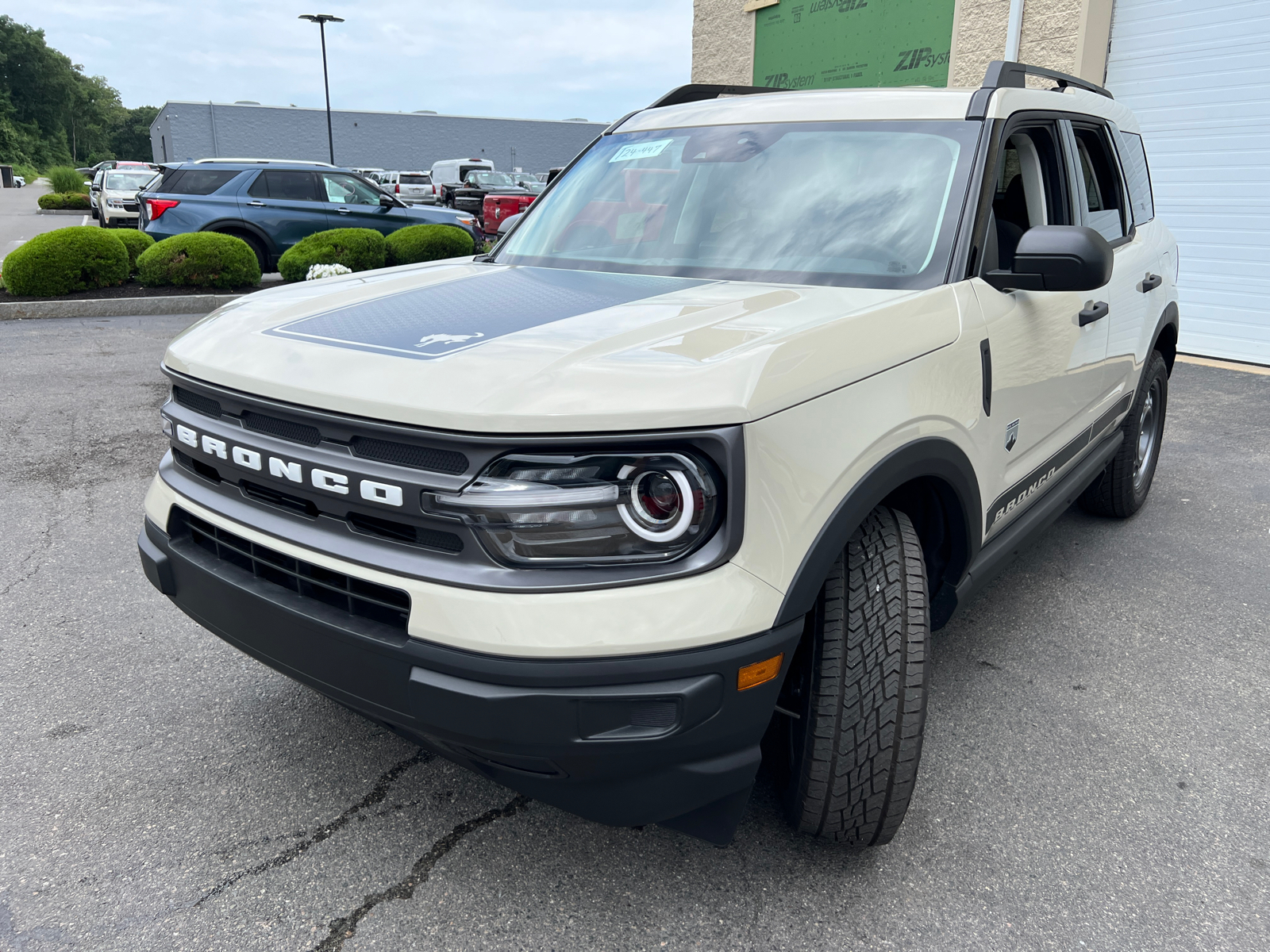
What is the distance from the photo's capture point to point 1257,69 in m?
8.51

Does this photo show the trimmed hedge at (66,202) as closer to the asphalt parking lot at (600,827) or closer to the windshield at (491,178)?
the windshield at (491,178)

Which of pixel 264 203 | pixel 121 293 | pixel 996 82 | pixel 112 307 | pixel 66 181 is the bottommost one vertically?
pixel 112 307

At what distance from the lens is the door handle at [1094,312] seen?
3077 mm

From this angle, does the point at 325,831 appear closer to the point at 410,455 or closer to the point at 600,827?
the point at 600,827

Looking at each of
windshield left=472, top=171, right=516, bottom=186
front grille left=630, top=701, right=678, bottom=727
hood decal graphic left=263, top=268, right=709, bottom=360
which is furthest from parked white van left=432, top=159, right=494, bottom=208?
front grille left=630, top=701, right=678, bottom=727

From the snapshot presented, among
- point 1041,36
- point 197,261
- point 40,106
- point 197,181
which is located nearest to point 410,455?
point 1041,36

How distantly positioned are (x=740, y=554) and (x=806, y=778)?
25.3 inches

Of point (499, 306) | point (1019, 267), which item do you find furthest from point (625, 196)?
point (1019, 267)

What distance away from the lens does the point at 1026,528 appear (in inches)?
114

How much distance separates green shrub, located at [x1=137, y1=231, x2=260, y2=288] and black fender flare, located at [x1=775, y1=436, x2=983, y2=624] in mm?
11285

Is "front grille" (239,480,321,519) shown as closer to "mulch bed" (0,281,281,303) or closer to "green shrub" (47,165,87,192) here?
"mulch bed" (0,281,281,303)

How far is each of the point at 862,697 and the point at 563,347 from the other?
3.15 feet

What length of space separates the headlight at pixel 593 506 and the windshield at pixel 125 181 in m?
27.4

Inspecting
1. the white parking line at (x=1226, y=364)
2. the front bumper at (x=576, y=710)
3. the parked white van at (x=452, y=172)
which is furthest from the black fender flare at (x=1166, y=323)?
the parked white van at (x=452, y=172)
